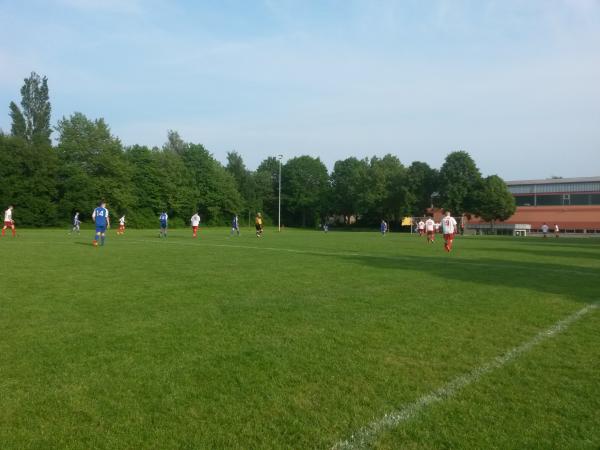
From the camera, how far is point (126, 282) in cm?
1071

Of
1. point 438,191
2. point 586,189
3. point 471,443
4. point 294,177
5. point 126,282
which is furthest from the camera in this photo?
point 294,177

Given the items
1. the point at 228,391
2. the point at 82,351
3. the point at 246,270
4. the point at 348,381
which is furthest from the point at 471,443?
the point at 246,270

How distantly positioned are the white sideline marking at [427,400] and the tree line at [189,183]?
6796cm

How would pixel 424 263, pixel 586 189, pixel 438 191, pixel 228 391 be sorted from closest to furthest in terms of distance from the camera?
pixel 228 391, pixel 424 263, pixel 586 189, pixel 438 191

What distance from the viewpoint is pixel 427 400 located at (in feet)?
13.6

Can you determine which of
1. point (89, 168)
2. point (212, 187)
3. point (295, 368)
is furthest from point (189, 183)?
point (295, 368)

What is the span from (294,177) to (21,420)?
104m

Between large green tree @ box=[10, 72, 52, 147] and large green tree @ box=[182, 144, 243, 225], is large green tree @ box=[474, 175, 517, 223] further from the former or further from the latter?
large green tree @ box=[10, 72, 52, 147]

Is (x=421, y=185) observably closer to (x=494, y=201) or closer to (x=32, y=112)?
(x=494, y=201)

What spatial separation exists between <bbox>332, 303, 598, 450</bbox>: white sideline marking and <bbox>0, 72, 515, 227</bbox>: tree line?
68.0 m

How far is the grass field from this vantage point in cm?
Answer: 359

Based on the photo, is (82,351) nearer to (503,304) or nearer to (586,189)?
(503,304)

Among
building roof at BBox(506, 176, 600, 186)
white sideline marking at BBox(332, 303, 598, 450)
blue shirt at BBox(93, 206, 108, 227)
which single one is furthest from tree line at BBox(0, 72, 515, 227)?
white sideline marking at BBox(332, 303, 598, 450)

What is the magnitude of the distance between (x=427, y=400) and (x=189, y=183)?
288 ft
